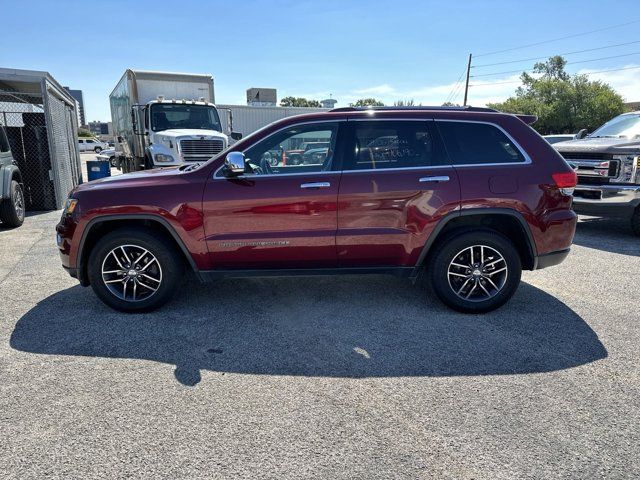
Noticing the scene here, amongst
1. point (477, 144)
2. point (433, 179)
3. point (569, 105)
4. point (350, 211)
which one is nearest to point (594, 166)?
point (477, 144)

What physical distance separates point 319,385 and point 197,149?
1011 centimetres

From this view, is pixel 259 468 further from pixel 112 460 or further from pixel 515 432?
pixel 515 432

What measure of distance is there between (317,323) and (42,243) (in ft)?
18.7

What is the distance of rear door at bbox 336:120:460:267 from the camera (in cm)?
419

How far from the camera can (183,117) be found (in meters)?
13.0

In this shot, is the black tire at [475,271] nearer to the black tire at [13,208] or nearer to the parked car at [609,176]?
the parked car at [609,176]

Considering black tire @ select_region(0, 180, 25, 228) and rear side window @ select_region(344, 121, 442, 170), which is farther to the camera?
black tire @ select_region(0, 180, 25, 228)

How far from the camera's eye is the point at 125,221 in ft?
14.3

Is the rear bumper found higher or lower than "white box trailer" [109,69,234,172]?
lower

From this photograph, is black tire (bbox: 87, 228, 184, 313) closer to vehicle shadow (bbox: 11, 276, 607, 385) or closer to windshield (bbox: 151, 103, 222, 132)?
vehicle shadow (bbox: 11, 276, 607, 385)

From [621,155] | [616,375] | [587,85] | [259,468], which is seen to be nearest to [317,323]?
[259,468]

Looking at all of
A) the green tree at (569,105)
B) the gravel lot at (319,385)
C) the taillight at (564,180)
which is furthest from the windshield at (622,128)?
the green tree at (569,105)

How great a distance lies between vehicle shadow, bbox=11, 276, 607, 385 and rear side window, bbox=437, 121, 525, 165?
149 centimetres

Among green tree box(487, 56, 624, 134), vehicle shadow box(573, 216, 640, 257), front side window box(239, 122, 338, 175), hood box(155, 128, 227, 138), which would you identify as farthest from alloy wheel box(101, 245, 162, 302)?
green tree box(487, 56, 624, 134)
